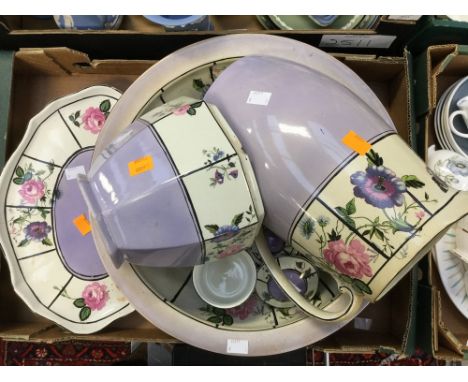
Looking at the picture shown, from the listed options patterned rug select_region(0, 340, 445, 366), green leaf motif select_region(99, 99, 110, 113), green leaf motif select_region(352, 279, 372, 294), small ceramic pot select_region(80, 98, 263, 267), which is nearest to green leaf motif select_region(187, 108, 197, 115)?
small ceramic pot select_region(80, 98, 263, 267)

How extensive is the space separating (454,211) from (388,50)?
0.39 meters

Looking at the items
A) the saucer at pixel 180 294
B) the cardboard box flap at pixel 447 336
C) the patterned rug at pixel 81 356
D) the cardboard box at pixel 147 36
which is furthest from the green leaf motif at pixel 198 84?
the patterned rug at pixel 81 356

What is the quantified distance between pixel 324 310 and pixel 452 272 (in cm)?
29

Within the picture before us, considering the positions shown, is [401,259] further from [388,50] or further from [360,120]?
[388,50]

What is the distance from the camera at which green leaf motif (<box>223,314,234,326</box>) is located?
21.4 inches

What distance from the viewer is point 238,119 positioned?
1.45 ft

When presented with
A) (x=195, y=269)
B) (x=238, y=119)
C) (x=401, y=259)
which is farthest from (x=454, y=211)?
(x=195, y=269)

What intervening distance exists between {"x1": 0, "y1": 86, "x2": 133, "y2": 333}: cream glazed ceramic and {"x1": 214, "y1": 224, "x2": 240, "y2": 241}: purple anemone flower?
31cm

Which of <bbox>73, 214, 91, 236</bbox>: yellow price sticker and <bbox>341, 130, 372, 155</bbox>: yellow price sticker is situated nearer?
<bbox>341, 130, 372, 155</bbox>: yellow price sticker

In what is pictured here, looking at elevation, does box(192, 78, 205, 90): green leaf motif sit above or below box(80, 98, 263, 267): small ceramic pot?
above

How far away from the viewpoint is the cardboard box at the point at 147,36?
0.63m

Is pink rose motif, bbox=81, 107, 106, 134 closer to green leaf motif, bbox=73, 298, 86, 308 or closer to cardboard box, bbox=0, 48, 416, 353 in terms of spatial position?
cardboard box, bbox=0, 48, 416, 353

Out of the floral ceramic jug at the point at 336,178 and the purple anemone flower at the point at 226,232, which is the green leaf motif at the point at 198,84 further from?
the purple anemone flower at the point at 226,232

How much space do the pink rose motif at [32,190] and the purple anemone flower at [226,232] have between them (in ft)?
1.31
